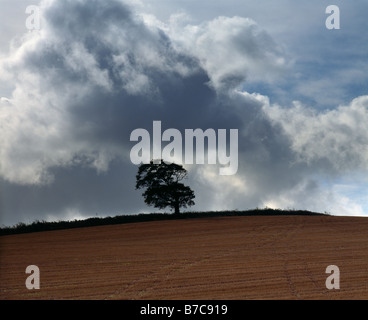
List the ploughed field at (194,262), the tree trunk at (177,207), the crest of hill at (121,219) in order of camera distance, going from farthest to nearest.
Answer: the tree trunk at (177,207)
the crest of hill at (121,219)
the ploughed field at (194,262)

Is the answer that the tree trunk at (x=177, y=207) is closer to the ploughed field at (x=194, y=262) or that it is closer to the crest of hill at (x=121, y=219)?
the crest of hill at (x=121, y=219)

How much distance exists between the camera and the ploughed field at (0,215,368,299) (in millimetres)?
13151

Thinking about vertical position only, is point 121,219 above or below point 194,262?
above

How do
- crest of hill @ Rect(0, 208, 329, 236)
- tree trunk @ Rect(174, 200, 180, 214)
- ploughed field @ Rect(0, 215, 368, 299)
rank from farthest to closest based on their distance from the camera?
tree trunk @ Rect(174, 200, 180, 214) → crest of hill @ Rect(0, 208, 329, 236) → ploughed field @ Rect(0, 215, 368, 299)

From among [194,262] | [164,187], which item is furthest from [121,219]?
[194,262]

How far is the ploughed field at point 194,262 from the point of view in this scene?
13.2m

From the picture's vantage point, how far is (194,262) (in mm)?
18000

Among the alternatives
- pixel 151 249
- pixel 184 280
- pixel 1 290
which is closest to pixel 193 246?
pixel 151 249

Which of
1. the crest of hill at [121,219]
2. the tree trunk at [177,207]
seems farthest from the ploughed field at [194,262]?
the tree trunk at [177,207]

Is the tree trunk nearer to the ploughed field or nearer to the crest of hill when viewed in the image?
the crest of hill

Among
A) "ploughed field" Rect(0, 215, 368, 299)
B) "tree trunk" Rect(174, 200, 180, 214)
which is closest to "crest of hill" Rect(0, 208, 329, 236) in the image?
"tree trunk" Rect(174, 200, 180, 214)

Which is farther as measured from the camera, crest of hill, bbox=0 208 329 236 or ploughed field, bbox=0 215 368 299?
crest of hill, bbox=0 208 329 236

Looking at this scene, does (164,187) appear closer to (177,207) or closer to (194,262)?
(177,207)

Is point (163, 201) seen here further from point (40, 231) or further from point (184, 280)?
point (184, 280)
